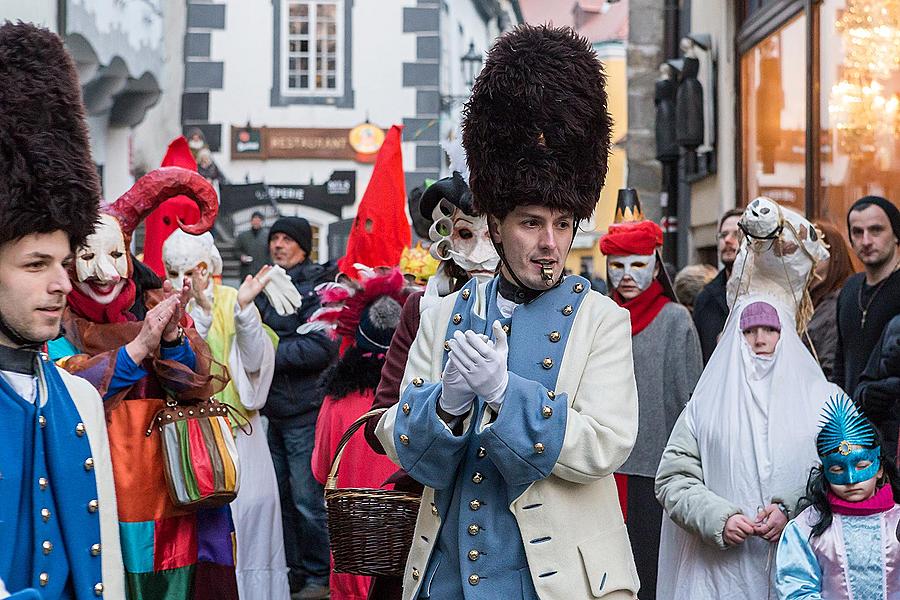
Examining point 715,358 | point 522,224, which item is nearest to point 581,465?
point 522,224

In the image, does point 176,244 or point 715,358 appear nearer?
point 715,358

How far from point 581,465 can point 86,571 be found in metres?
1.18

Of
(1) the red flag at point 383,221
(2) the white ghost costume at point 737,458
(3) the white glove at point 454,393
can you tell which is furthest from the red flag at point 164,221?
(3) the white glove at point 454,393

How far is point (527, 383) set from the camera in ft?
10.3

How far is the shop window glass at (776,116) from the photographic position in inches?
437

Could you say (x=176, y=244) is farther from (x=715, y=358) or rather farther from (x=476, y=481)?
(x=476, y=481)

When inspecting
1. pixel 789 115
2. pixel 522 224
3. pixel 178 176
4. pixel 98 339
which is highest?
pixel 789 115

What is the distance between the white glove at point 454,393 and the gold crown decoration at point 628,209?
4055mm

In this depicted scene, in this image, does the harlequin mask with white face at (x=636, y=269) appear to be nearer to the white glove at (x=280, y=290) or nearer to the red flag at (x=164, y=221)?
the white glove at (x=280, y=290)

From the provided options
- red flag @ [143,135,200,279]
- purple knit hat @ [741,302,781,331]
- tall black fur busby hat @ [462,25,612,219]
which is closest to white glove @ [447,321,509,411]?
tall black fur busby hat @ [462,25,612,219]

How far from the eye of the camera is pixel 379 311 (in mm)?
5812

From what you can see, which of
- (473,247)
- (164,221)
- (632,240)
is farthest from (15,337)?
(632,240)

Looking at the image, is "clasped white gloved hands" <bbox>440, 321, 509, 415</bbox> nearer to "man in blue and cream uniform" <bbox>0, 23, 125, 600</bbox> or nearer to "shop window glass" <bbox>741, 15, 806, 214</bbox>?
"man in blue and cream uniform" <bbox>0, 23, 125, 600</bbox>

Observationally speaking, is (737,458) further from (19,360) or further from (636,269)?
(19,360)
